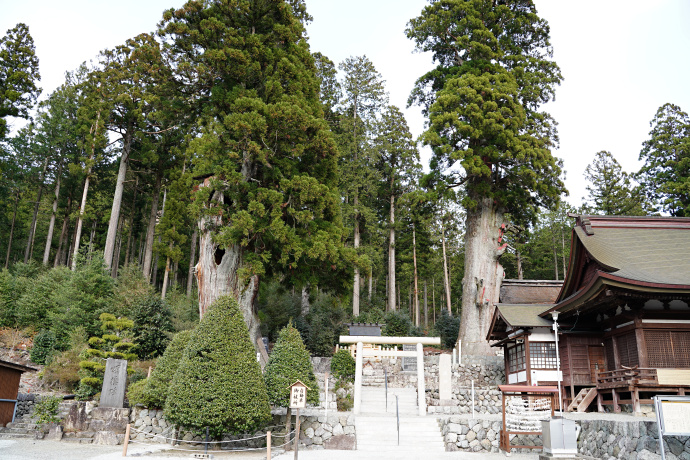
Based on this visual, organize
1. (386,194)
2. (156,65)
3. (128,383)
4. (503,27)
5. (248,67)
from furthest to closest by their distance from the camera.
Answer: (386,194)
(503,27)
(156,65)
(248,67)
(128,383)

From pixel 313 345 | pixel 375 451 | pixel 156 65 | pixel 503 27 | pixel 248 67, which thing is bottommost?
pixel 375 451

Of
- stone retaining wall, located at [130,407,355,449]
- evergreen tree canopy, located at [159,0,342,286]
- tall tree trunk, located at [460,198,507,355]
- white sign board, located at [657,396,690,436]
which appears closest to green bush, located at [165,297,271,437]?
stone retaining wall, located at [130,407,355,449]

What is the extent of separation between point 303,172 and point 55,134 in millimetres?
20327

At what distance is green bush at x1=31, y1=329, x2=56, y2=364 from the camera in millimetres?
16609

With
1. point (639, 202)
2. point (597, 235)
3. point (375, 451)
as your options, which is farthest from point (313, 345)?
point (639, 202)

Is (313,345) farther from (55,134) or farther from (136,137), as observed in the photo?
(55,134)

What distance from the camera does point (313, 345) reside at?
22188 mm

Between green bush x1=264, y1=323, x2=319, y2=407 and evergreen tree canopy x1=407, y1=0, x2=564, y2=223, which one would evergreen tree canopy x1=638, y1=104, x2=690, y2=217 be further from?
green bush x1=264, y1=323, x2=319, y2=407

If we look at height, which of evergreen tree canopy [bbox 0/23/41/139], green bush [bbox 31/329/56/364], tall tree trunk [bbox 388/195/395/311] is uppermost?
evergreen tree canopy [bbox 0/23/41/139]

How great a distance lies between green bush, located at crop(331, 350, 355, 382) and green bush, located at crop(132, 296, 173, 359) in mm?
6368

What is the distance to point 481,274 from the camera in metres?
19.8

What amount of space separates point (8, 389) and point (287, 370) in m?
8.26

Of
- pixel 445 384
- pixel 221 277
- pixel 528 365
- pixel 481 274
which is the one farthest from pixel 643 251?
pixel 221 277

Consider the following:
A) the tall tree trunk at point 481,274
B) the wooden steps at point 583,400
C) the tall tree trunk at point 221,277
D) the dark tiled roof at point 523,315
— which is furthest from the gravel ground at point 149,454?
the tall tree trunk at point 481,274
